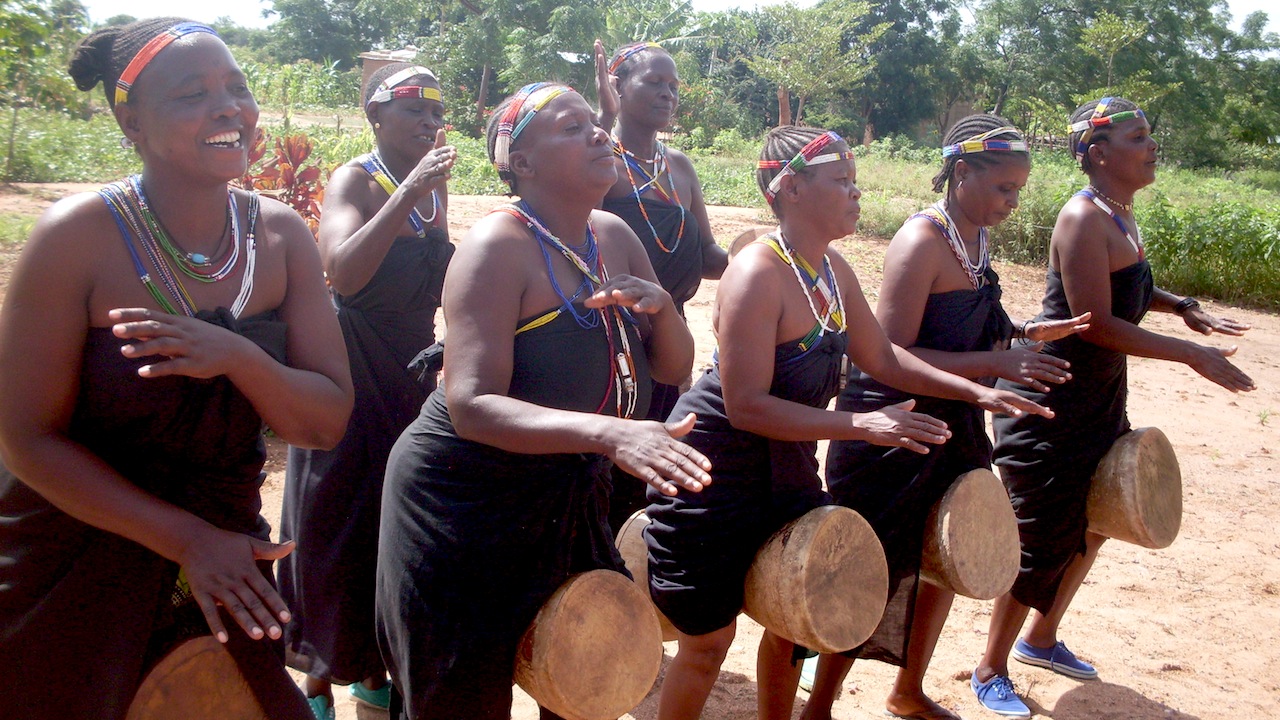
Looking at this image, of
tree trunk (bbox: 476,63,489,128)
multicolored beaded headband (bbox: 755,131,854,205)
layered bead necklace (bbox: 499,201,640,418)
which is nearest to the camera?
layered bead necklace (bbox: 499,201,640,418)

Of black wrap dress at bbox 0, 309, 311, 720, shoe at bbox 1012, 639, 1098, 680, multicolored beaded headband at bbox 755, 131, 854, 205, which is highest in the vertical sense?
multicolored beaded headband at bbox 755, 131, 854, 205

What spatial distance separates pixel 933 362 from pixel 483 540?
5.82ft

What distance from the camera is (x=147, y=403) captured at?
205 cm

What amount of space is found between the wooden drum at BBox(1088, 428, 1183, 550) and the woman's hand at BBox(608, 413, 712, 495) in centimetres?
258

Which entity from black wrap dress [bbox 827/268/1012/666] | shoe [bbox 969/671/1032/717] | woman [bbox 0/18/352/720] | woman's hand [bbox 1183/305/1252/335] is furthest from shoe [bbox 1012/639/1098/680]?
woman [bbox 0/18/352/720]

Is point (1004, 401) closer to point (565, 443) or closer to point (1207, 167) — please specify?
point (565, 443)

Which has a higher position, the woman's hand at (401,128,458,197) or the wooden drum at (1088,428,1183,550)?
the woman's hand at (401,128,458,197)

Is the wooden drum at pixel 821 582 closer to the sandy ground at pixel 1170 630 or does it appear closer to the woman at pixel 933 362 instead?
the woman at pixel 933 362

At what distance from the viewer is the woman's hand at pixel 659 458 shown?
78.7 inches

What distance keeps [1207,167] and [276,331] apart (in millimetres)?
44254

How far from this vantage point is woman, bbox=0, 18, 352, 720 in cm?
197

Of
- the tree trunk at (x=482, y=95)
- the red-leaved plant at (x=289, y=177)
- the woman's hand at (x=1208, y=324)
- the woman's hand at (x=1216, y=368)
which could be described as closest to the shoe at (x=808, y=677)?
the woman's hand at (x=1216, y=368)

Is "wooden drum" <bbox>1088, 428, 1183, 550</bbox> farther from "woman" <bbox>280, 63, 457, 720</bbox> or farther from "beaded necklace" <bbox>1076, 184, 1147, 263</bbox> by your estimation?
"woman" <bbox>280, 63, 457, 720</bbox>

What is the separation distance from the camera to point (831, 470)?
143 inches
